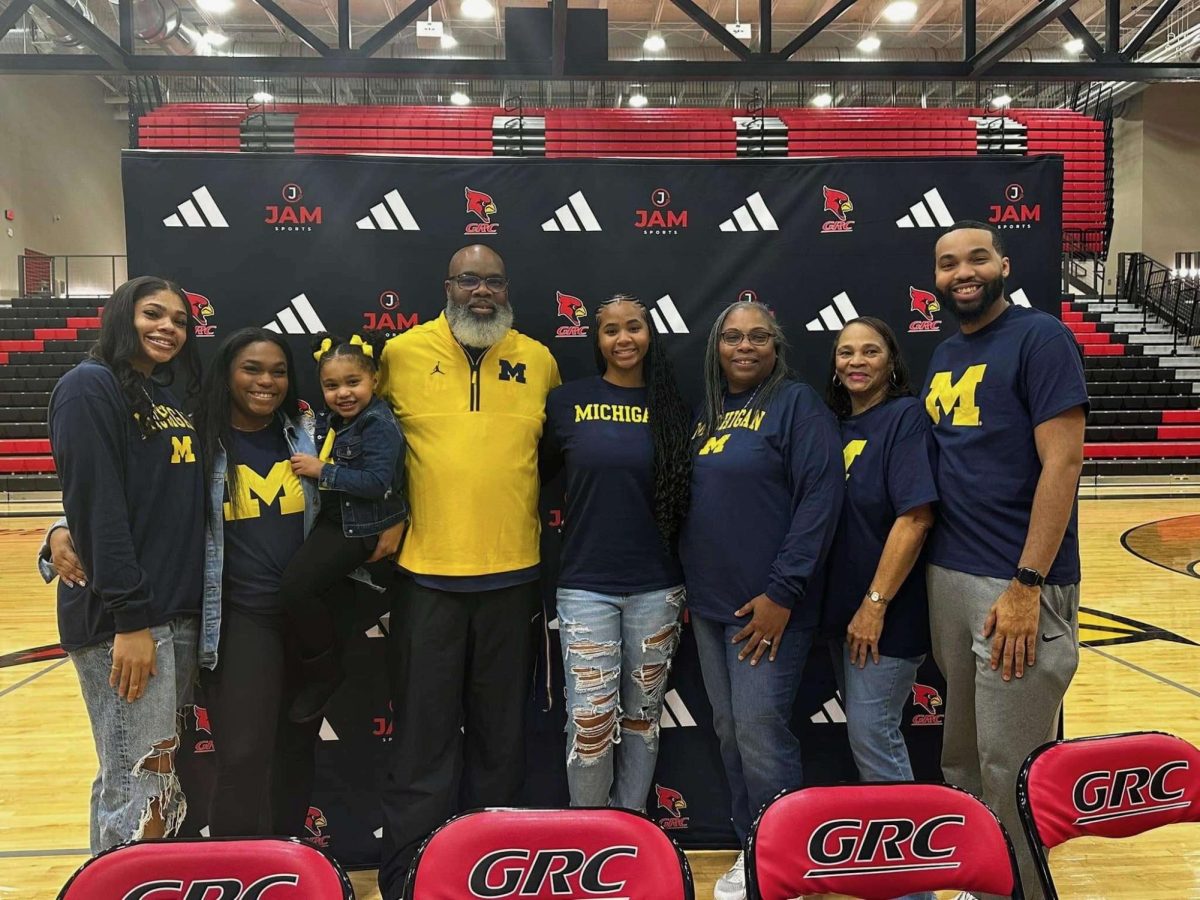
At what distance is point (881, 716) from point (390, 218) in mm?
2199

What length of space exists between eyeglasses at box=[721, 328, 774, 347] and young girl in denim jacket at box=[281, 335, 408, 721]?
0.95 meters

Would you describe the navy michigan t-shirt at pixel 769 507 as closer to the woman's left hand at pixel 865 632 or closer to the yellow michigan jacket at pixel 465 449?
the woman's left hand at pixel 865 632

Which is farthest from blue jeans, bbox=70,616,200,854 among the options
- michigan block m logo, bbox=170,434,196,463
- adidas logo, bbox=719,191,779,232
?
adidas logo, bbox=719,191,779,232

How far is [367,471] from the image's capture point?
218cm

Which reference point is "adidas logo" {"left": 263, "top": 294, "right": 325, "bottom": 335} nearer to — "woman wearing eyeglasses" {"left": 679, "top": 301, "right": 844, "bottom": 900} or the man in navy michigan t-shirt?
"woman wearing eyeglasses" {"left": 679, "top": 301, "right": 844, "bottom": 900}

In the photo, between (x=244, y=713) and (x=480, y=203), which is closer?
(x=244, y=713)

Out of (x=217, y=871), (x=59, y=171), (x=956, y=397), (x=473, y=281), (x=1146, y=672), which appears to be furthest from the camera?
(x=59, y=171)

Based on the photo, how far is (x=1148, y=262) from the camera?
16.2 m

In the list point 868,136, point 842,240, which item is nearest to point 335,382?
point 842,240

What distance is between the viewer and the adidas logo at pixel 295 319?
9.17ft

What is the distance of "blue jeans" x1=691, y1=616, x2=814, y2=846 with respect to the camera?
2.19m

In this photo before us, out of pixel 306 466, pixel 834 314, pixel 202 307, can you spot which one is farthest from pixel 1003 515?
pixel 202 307

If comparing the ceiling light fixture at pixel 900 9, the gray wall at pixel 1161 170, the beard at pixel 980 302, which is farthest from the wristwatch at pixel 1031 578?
the gray wall at pixel 1161 170

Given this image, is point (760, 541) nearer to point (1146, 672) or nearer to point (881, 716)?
point (881, 716)
